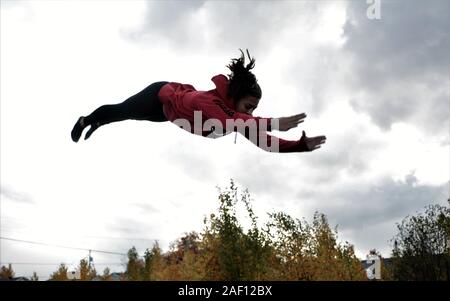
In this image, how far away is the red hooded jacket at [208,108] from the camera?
501cm

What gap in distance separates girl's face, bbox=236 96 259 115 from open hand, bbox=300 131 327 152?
91 centimetres

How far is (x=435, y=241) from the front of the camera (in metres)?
36.9

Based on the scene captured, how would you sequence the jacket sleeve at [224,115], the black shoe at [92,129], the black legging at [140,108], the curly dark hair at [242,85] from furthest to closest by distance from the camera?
the black shoe at [92,129] < the black legging at [140,108] < the curly dark hair at [242,85] < the jacket sleeve at [224,115]

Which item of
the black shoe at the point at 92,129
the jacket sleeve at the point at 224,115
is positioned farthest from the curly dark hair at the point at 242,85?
the black shoe at the point at 92,129

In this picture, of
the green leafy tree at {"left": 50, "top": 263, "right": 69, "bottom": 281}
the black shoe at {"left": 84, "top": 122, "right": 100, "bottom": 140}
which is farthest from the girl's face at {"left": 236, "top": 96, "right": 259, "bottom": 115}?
the green leafy tree at {"left": 50, "top": 263, "right": 69, "bottom": 281}

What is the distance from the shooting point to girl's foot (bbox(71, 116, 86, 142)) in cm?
684

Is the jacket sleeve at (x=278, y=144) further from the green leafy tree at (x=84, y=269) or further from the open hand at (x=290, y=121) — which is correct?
the green leafy tree at (x=84, y=269)

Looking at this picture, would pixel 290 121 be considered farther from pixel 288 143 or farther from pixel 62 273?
pixel 62 273

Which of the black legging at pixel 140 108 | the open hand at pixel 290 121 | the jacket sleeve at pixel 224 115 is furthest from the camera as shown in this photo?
the black legging at pixel 140 108
